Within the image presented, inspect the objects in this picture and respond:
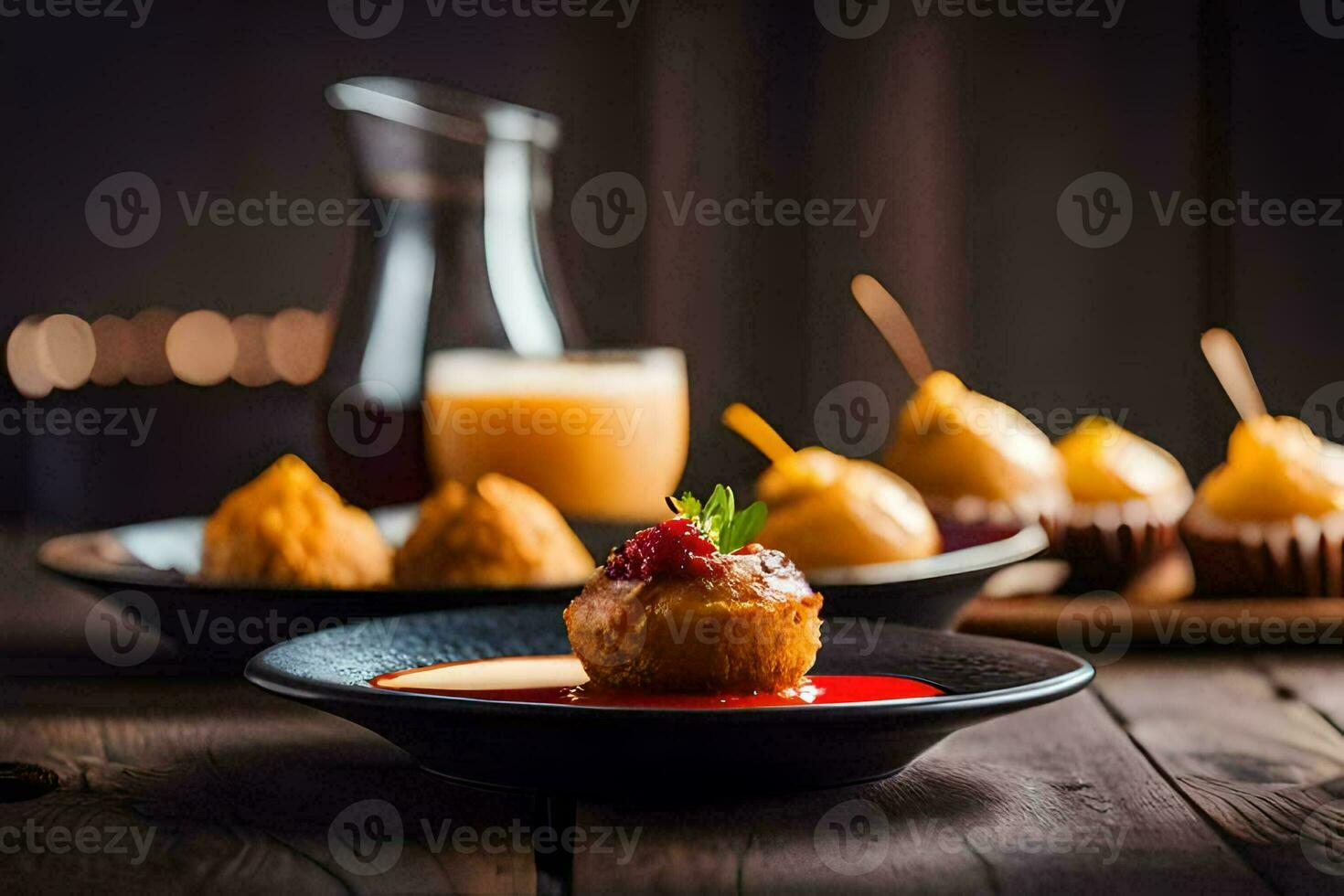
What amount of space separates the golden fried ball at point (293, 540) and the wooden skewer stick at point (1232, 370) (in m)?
0.92

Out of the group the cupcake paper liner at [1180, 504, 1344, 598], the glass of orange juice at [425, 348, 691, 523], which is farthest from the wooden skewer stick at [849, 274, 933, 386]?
the cupcake paper liner at [1180, 504, 1344, 598]

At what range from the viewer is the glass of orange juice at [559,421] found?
170 centimetres

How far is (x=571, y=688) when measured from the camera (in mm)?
867

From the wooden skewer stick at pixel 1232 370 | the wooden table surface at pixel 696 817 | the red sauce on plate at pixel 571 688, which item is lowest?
the wooden table surface at pixel 696 817

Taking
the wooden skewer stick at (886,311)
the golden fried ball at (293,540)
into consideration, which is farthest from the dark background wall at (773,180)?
the golden fried ball at (293,540)

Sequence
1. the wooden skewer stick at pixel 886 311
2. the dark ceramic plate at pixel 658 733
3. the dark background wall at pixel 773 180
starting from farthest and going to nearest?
the wooden skewer stick at pixel 886 311
the dark background wall at pixel 773 180
the dark ceramic plate at pixel 658 733

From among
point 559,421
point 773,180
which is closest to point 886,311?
point 773,180

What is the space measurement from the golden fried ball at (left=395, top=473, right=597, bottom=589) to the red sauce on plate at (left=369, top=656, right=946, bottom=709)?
27cm

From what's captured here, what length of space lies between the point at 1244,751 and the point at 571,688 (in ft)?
1.46

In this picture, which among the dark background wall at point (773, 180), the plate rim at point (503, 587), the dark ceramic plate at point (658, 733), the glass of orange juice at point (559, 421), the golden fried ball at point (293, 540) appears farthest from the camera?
the dark background wall at point (773, 180)

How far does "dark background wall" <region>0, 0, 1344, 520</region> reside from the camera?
2.86 m

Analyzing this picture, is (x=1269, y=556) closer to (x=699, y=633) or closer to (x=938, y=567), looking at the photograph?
(x=938, y=567)

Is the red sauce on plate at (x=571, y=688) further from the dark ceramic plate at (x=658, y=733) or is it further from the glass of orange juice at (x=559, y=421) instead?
the glass of orange juice at (x=559, y=421)

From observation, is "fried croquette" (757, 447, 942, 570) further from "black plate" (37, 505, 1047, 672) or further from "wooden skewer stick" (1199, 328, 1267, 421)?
"wooden skewer stick" (1199, 328, 1267, 421)
